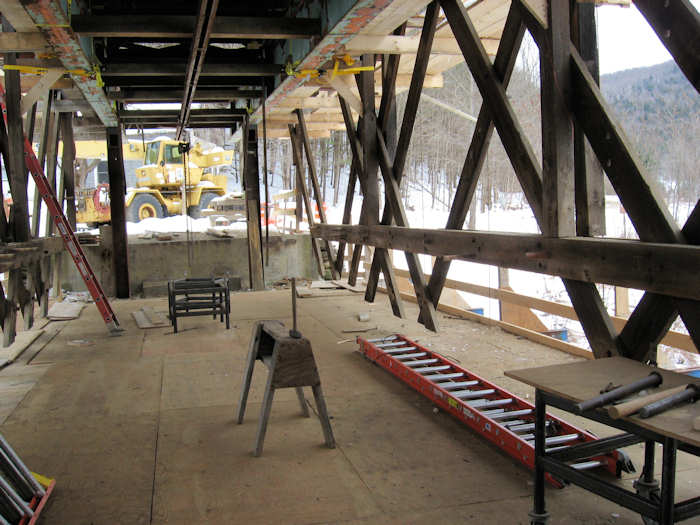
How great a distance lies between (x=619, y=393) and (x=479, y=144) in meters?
3.25

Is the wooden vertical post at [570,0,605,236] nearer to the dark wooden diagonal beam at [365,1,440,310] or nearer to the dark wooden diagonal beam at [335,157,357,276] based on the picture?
the dark wooden diagonal beam at [365,1,440,310]

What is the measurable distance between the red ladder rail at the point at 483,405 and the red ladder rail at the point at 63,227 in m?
4.03

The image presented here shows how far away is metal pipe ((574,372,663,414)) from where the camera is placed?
2.69m

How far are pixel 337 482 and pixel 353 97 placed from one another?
546 centimetres

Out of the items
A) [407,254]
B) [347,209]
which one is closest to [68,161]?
[347,209]

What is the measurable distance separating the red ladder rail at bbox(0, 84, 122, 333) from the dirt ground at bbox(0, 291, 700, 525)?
1138 mm

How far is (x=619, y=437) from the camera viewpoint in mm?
3361

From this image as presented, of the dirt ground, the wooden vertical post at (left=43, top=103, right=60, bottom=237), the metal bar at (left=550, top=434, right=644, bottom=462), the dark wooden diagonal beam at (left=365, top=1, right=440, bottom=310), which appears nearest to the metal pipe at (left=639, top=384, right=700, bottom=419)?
the metal bar at (left=550, top=434, right=644, bottom=462)

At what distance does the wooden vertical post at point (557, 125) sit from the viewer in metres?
4.09

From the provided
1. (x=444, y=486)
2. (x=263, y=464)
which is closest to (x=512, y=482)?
(x=444, y=486)

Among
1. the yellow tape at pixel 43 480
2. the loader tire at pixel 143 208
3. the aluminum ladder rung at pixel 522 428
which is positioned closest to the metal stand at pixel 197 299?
the yellow tape at pixel 43 480

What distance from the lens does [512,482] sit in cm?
393

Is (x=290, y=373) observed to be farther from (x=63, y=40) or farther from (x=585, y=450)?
(x=63, y=40)

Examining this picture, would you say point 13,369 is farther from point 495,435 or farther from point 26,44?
point 495,435
